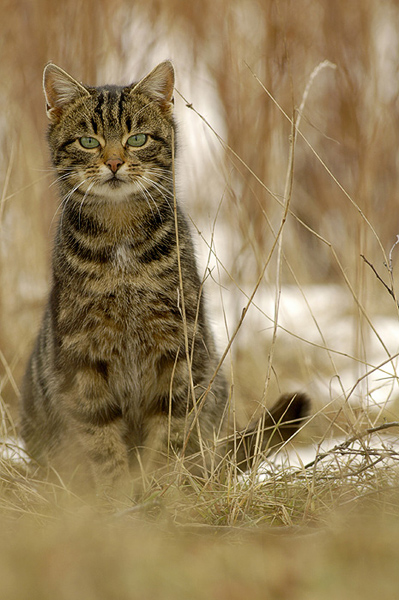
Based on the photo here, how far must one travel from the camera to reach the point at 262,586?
1.18 meters

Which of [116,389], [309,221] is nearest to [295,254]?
[309,221]

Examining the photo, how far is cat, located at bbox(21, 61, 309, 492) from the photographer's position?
229cm

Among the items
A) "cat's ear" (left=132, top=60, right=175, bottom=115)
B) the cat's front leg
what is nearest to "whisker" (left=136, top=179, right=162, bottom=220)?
"cat's ear" (left=132, top=60, right=175, bottom=115)

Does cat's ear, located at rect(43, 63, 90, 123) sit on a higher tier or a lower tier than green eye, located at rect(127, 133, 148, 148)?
higher

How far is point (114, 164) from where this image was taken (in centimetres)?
223

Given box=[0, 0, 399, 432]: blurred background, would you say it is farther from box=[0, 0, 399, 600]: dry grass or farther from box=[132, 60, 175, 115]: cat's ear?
box=[132, 60, 175, 115]: cat's ear

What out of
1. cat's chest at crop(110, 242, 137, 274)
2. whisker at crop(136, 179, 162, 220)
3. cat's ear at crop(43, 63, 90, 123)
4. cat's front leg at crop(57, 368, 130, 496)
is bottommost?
cat's front leg at crop(57, 368, 130, 496)

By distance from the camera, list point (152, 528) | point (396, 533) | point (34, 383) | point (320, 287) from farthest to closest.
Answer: point (320, 287) < point (34, 383) < point (152, 528) < point (396, 533)

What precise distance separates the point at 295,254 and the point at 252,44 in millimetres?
1232

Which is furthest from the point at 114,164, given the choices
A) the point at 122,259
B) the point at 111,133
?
the point at 122,259

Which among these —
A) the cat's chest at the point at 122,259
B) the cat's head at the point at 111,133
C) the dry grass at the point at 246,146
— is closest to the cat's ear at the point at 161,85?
the cat's head at the point at 111,133

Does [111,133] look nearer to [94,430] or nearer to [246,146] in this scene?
[94,430]

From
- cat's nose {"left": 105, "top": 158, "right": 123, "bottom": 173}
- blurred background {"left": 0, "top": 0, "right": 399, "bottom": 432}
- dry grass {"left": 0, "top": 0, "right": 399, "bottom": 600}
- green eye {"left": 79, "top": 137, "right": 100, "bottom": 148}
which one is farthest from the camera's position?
blurred background {"left": 0, "top": 0, "right": 399, "bottom": 432}

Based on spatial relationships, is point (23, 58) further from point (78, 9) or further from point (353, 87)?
point (353, 87)
